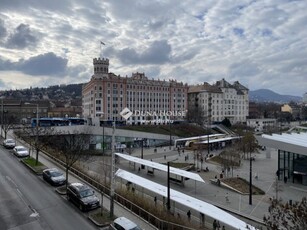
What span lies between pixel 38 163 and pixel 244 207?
983 inches

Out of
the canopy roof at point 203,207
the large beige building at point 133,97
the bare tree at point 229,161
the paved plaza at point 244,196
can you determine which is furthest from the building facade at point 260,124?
the canopy roof at point 203,207

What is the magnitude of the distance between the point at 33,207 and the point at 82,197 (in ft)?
12.7

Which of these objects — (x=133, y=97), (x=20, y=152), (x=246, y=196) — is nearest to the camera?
(x=246, y=196)

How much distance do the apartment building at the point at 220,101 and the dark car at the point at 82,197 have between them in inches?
4197

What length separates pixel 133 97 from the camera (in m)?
120

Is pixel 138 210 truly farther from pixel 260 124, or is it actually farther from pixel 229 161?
pixel 260 124

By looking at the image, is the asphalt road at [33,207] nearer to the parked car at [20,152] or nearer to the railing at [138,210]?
the railing at [138,210]

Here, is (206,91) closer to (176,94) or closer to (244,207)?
(176,94)

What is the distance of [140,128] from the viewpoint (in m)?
96.9

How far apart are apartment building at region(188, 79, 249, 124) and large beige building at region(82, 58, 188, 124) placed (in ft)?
21.8

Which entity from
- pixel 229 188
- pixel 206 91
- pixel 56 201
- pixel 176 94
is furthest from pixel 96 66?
pixel 56 201

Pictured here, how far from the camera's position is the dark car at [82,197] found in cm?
Answer: 2322

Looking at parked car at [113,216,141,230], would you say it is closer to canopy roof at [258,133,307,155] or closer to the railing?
the railing

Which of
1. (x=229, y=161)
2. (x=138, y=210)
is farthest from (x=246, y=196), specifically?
(x=138, y=210)
